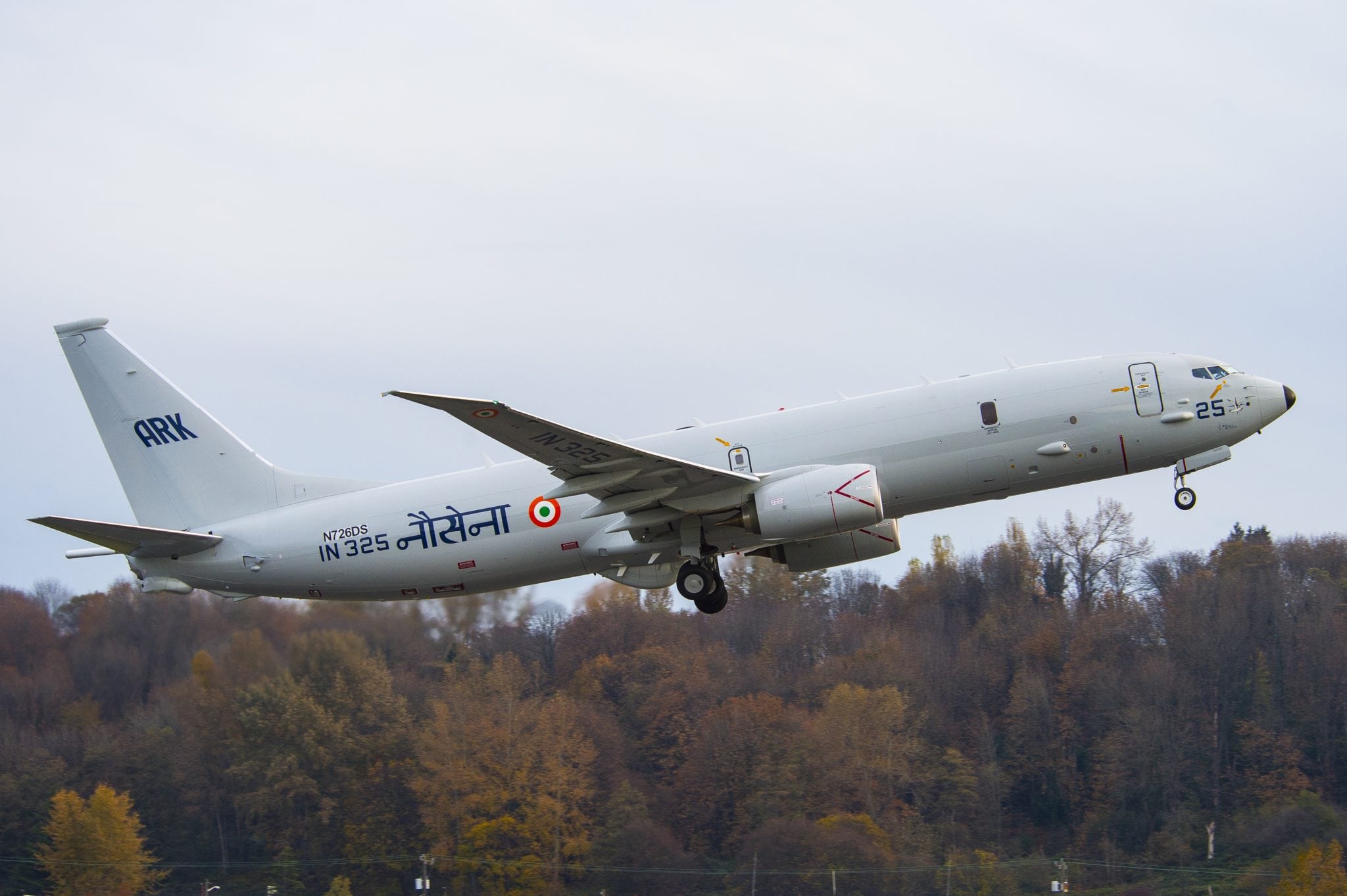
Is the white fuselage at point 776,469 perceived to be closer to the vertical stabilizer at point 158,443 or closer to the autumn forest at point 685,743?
the vertical stabilizer at point 158,443

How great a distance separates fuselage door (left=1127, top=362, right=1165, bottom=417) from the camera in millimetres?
A: 32281

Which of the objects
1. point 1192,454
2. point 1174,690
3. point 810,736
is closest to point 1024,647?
point 1174,690

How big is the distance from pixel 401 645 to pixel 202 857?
16262 millimetres

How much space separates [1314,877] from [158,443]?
44.4 meters

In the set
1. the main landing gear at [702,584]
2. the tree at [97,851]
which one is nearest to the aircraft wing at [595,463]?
the main landing gear at [702,584]

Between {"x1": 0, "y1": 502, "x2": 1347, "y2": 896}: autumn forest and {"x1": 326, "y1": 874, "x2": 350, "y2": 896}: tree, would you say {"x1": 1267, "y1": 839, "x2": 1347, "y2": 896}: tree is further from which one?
{"x1": 326, "y1": 874, "x2": 350, "y2": 896}: tree

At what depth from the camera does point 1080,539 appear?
97188mm

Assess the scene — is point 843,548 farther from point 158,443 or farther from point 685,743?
point 685,743

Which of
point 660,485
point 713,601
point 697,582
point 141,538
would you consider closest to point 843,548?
point 713,601

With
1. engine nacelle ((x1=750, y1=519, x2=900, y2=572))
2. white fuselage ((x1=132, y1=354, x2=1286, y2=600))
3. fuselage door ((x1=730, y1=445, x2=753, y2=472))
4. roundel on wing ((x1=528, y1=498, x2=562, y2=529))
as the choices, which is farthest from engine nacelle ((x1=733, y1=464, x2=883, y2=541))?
roundel on wing ((x1=528, y1=498, x2=562, y2=529))

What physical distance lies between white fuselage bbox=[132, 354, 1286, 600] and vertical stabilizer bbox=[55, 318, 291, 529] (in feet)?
3.99

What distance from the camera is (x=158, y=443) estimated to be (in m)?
36.9

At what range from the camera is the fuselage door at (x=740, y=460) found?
Result: 32938 mm

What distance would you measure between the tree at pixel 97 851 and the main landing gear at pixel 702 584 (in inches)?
1673
